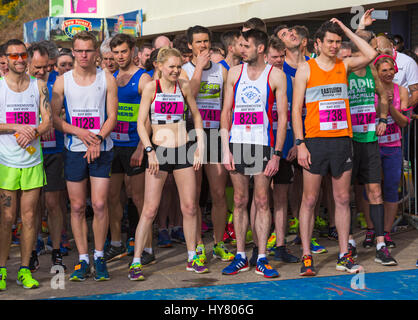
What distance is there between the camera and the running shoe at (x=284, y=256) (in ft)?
21.3

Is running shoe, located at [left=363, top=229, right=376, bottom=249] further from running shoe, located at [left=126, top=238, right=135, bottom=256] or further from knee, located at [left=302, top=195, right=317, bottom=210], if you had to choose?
running shoe, located at [left=126, top=238, right=135, bottom=256]

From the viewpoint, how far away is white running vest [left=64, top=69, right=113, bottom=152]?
596 centimetres

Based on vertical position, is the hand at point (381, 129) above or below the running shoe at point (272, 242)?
above

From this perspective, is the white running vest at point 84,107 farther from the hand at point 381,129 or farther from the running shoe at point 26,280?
the hand at point 381,129

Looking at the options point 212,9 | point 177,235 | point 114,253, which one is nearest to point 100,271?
point 114,253

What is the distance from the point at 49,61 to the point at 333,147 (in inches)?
135

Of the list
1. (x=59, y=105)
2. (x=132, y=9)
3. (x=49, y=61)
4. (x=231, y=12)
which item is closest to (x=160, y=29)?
(x=132, y=9)

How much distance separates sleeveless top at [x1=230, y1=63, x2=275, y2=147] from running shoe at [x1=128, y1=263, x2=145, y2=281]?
152 cm

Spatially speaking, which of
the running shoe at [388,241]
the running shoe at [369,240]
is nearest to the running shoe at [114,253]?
the running shoe at [369,240]

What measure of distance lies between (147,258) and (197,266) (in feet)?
2.18

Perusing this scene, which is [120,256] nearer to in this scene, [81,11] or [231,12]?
[231,12]

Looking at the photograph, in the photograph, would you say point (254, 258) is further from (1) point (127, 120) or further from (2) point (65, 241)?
(2) point (65, 241)

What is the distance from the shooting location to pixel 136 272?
5.91m

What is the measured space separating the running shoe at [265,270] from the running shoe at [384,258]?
1160mm
